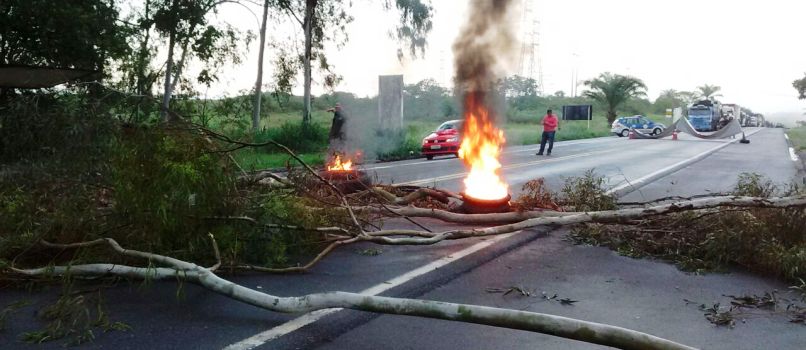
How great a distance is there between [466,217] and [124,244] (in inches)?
147

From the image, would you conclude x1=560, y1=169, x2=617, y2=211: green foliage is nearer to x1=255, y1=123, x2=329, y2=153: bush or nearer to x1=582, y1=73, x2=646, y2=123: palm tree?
x1=255, y1=123, x2=329, y2=153: bush

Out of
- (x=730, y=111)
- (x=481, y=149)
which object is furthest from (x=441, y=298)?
(x=730, y=111)

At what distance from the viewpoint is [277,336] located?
3.49 metres

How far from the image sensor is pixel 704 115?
50688mm

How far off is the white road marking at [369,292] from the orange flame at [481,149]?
790 mm

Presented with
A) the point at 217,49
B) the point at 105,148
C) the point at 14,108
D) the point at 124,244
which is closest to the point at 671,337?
the point at 124,244

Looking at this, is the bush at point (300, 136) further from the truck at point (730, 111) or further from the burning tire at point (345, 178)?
the truck at point (730, 111)

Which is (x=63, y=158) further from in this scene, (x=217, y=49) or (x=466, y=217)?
(x=217, y=49)

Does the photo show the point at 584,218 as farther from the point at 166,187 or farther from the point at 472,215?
the point at 166,187

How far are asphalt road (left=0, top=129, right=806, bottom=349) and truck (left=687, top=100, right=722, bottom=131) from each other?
50.2 meters

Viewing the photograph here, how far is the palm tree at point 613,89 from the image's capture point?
51.5 m

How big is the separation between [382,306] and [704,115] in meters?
54.3

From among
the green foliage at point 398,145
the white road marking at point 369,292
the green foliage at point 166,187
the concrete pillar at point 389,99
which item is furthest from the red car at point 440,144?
the green foliage at point 166,187

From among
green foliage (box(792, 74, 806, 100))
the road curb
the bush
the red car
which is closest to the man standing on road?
the road curb
